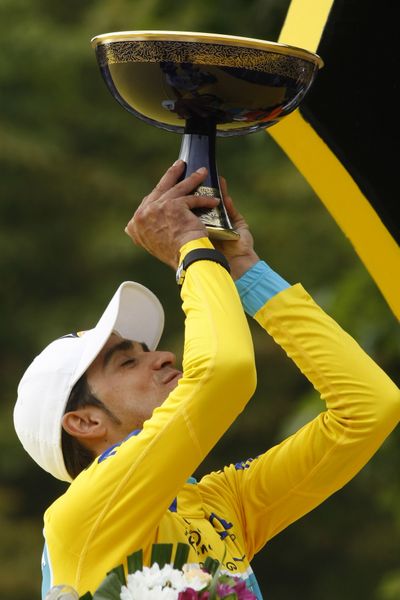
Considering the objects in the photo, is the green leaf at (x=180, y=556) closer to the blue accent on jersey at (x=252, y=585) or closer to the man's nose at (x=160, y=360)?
the blue accent on jersey at (x=252, y=585)

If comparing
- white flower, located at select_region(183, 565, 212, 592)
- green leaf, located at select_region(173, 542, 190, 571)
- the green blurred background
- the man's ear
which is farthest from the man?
the green blurred background

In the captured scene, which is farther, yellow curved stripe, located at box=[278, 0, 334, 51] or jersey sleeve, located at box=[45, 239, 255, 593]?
yellow curved stripe, located at box=[278, 0, 334, 51]

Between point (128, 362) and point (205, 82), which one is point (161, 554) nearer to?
point (128, 362)

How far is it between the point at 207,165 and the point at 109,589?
3.24 ft

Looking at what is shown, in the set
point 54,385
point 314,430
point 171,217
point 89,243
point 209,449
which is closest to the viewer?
point 209,449

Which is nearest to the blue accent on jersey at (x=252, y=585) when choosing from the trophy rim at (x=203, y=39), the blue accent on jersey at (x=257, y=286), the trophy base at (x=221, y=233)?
the blue accent on jersey at (x=257, y=286)

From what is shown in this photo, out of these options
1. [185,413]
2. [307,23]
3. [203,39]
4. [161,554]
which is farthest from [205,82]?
[161,554]

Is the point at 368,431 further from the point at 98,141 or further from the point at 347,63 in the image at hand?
the point at 98,141

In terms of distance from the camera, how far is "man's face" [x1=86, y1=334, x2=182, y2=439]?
378cm

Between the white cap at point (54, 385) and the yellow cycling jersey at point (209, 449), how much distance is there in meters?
0.25

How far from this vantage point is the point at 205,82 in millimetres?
3627

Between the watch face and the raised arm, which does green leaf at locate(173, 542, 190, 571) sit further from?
the watch face

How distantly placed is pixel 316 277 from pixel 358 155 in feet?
21.7

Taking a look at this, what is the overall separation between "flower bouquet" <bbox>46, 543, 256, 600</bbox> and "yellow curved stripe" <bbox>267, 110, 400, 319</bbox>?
3.42 feet
